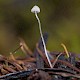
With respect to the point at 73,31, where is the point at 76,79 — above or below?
below

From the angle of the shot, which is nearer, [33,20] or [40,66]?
[40,66]

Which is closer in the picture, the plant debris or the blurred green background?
the plant debris

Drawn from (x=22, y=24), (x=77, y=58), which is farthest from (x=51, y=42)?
(x=77, y=58)

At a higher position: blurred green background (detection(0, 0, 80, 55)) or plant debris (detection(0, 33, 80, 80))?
blurred green background (detection(0, 0, 80, 55))

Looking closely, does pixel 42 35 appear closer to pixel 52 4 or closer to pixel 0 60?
pixel 0 60

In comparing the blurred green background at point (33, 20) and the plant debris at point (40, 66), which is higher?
the blurred green background at point (33, 20)
